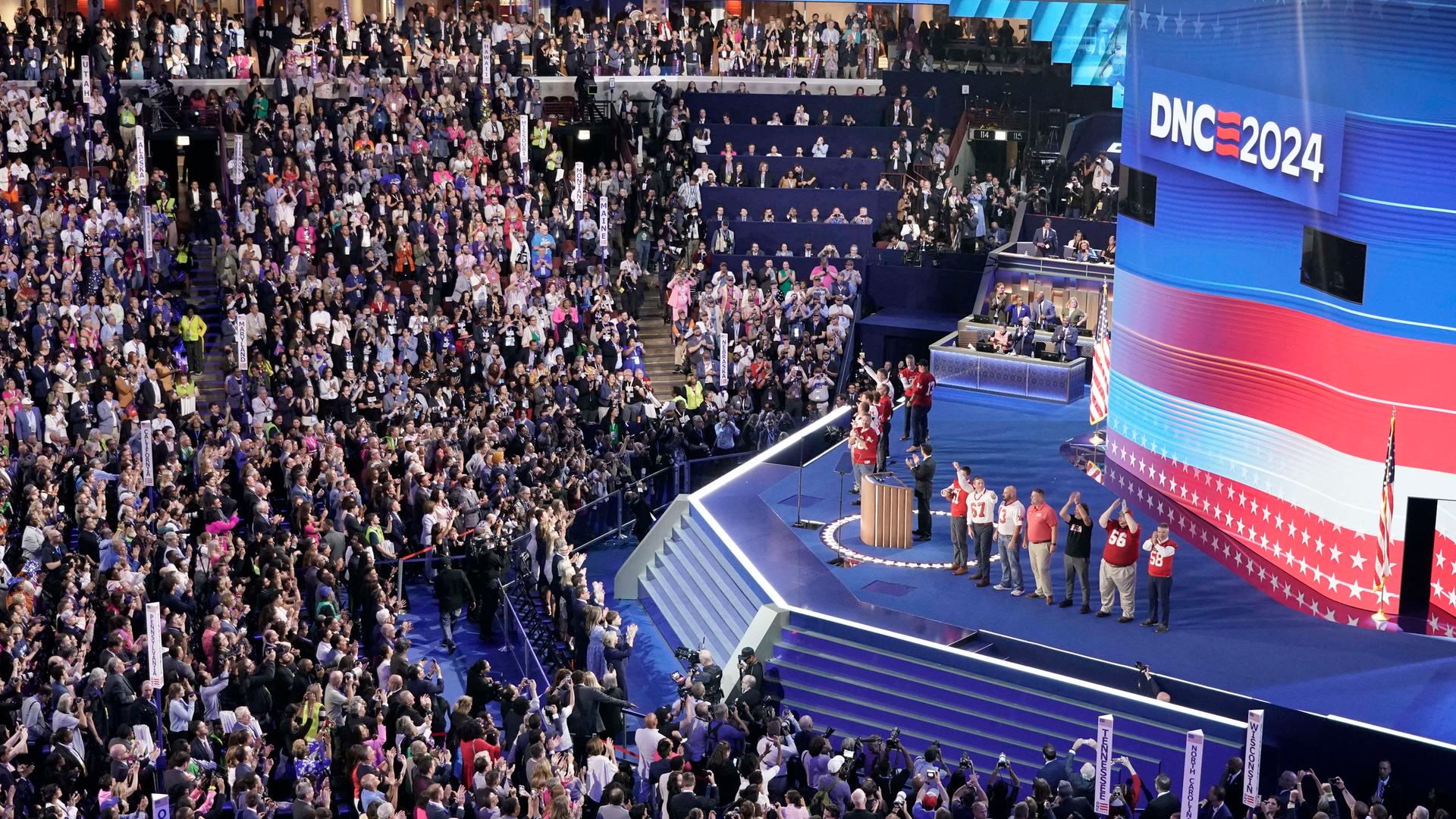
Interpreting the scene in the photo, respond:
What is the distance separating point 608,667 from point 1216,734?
261 inches

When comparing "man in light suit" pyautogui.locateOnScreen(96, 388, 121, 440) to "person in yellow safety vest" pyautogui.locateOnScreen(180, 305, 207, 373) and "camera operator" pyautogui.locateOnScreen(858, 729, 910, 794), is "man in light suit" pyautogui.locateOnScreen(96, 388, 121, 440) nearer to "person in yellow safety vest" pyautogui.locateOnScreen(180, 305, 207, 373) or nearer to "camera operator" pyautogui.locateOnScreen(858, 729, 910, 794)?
"person in yellow safety vest" pyautogui.locateOnScreen(180, 305, 207, 373)

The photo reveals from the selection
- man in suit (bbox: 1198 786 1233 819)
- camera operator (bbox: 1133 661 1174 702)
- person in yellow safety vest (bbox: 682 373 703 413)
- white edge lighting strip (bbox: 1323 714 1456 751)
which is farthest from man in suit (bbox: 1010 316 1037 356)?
man in suit (bbox: 1198 786 1233 819)

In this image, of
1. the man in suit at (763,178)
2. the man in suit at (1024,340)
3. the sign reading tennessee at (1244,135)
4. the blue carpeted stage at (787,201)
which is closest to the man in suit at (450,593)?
the sign reading tennessee at (1244,135)

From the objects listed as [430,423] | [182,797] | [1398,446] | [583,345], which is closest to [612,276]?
[583,345]

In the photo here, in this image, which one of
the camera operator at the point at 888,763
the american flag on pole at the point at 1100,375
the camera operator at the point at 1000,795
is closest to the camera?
the camera operator at the point at 1000,795

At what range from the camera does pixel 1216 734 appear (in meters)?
18.6

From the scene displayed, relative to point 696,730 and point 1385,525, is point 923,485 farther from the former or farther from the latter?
point 696,730

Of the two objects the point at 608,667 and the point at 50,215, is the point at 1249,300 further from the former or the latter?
the point at 50,215

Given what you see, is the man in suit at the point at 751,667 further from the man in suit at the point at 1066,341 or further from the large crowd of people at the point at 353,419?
the man in suit at the point at 1066,341

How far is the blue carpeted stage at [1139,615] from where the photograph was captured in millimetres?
19125

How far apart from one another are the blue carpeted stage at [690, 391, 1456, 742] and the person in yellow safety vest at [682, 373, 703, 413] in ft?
8.23

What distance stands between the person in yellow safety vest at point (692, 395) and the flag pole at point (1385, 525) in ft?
40.2

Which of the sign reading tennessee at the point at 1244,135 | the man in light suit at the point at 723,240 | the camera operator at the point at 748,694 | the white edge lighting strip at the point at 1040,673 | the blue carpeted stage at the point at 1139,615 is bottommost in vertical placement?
the camera operator at the point at 748,694

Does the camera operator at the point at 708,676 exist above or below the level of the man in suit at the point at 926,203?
below
